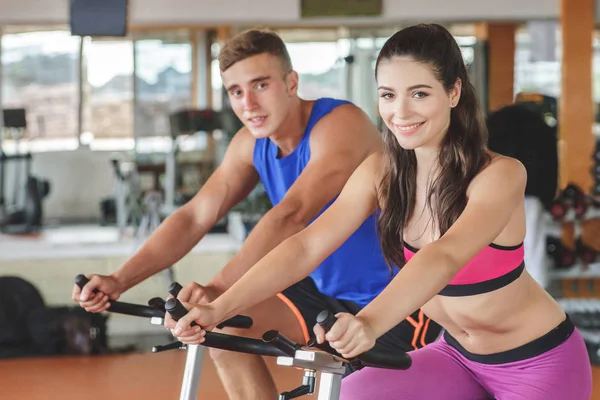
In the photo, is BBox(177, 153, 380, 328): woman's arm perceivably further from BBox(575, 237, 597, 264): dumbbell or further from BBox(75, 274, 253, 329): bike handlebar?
BBox(575, 237, 597, 264): dumbbell

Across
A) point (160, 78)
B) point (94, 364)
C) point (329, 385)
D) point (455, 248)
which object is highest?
point (160, 78)

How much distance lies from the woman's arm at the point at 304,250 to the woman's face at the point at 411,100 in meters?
0.18

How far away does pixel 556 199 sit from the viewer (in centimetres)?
589

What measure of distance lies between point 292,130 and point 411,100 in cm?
80

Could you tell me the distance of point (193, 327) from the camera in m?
1.60

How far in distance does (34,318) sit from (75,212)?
503 centimetres

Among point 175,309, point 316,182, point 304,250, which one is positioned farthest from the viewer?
point 316,182

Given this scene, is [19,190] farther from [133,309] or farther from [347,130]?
[133,309]

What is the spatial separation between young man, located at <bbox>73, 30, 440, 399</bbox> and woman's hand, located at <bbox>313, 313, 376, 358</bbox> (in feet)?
2.40

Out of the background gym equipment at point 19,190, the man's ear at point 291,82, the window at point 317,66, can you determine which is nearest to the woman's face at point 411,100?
the man's ear at point 291,82

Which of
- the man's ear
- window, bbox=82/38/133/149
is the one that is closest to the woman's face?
the man's ear

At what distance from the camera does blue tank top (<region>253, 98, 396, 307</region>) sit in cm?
243

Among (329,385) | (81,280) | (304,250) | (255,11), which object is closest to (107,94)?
(255,11)

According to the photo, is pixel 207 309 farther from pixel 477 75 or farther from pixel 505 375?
pixel 477 75
